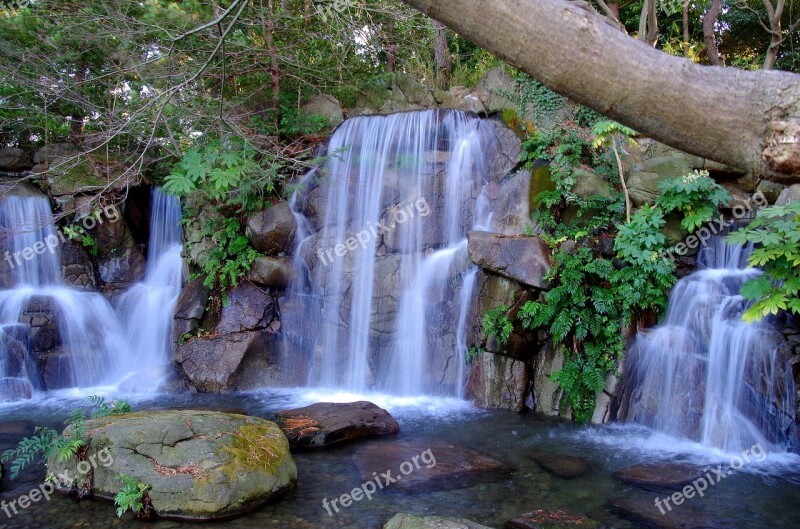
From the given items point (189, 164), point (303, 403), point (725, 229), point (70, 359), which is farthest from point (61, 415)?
point (725, 229)

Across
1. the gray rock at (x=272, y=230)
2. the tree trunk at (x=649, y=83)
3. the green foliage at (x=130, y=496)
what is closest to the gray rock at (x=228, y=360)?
the gray rock at (x=272, y=230)

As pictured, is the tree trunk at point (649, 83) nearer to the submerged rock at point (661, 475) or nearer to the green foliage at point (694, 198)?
the submerged rock at point (661, 475)

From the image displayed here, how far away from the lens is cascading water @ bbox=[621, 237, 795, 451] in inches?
252

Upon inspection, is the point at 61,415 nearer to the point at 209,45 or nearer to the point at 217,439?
the point at 217,439

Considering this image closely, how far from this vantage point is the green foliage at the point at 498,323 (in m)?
7.96

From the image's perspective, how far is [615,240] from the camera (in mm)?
7930

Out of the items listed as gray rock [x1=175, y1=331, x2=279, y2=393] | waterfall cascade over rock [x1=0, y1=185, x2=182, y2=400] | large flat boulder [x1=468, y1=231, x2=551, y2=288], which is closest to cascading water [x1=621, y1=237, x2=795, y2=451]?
large flat boulder [x1=468, y1=231, x2=551, y2=288]

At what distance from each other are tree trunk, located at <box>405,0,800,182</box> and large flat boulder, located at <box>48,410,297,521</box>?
429 centimetres

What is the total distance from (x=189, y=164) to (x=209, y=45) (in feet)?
10.3

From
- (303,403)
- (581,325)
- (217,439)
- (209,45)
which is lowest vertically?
(303,403)

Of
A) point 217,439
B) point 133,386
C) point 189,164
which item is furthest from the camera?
point 133,386

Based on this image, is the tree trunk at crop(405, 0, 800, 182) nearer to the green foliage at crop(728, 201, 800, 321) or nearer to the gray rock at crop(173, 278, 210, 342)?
the green foliage at crop(728, 201, 800, 321)

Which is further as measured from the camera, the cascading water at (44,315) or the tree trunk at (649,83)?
the cascading water at (44,315)

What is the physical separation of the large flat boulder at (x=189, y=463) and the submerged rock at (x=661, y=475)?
316cm
